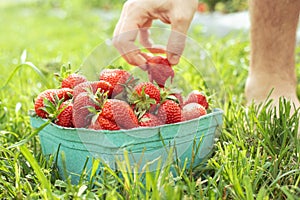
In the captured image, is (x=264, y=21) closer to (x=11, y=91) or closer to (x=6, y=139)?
(x=6, y=139)

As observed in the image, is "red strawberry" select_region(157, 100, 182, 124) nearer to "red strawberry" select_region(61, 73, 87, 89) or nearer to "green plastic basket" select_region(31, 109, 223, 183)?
"green plastic basket" select_region(31, 109, 223, 183)

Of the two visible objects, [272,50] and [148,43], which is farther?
[272,50]

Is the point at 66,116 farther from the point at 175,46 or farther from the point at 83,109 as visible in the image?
the point at 175,46

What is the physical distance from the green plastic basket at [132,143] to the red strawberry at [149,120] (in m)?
0.04

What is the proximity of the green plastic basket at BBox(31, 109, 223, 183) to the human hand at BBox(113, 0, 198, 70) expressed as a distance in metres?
0.23

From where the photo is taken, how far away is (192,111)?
1304 mm

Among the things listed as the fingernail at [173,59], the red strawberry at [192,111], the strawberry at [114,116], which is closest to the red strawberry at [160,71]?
the fingernail at [173,59]

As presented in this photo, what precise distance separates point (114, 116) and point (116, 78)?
6.5 inches

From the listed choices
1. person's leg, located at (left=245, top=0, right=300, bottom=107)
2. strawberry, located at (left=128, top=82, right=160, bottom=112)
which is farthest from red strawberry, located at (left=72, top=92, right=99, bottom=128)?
person's leg, located at (left=245, top=0, right=300, bottom=107)

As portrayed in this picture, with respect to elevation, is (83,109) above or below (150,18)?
below

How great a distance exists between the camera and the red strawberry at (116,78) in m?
1.29

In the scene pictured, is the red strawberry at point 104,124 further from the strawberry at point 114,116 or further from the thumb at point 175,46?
the thumb at point 175,46

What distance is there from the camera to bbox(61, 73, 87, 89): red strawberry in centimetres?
135

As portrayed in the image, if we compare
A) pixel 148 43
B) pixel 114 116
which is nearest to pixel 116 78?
pixel 114 116
